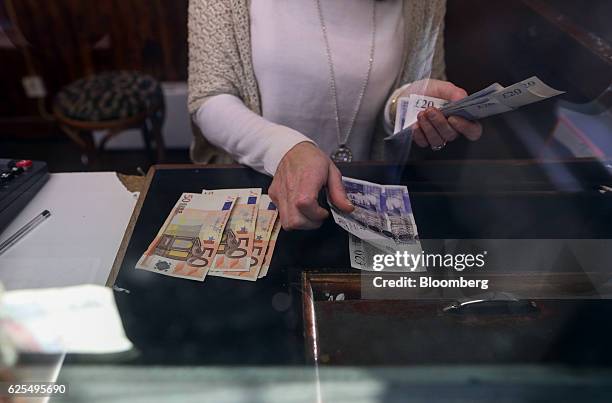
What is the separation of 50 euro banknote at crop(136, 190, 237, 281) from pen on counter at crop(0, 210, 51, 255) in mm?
244

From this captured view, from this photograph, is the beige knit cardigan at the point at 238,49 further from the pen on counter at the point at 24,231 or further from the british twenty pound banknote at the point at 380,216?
the pen on counter at the point at 24,231

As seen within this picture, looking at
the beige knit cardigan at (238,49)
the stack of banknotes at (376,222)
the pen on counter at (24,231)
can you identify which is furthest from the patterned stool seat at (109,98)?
the stack of banknotes at (376,222)

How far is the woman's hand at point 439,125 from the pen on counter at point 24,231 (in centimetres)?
70

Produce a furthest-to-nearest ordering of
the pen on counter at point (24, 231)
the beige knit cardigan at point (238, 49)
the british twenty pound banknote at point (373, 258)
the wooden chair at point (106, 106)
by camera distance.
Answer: the wooden chair at point (106, 106) → the beige knit cardigan at point (238, 49) → the pen on counter at point (24, 231) → the british twenty pound banknote at point (373, 258)

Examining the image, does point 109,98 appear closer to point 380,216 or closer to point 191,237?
point 191,237

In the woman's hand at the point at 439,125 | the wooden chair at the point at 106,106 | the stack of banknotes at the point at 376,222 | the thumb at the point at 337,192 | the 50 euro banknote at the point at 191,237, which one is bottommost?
the wooden chair at the point at 106,106

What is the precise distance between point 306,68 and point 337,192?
34cm

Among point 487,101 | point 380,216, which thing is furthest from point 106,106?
point 487,101

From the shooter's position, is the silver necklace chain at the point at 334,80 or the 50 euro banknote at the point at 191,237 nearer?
the 50 euro banknote at the point at 191,237

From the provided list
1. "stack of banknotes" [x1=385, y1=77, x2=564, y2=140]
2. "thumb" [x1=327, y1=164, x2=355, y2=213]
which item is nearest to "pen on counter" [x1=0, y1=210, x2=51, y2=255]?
"thumb" [x1=327, y1=164, x2=355, y2=213]

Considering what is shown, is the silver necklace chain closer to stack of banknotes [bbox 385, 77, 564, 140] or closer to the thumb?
stack of banknotes [bbox 385, 77, 564, 140]

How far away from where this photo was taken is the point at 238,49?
3.04ft

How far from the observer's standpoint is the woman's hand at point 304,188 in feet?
2.27

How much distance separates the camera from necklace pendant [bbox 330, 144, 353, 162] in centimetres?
97
